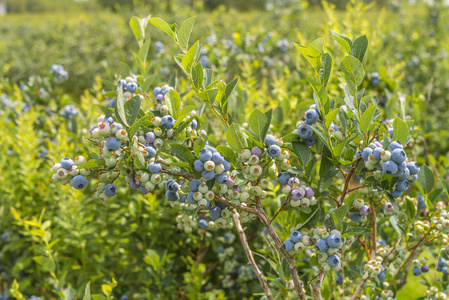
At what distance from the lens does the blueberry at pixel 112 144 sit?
1.12 m

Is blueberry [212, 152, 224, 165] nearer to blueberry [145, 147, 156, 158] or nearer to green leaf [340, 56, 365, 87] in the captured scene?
blueberry [145, 147, 156, 158]

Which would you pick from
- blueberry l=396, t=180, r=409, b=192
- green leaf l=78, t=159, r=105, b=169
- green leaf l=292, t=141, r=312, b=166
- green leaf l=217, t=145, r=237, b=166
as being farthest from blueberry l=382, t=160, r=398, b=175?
green leaf l=78, t=159, r=105, b=169

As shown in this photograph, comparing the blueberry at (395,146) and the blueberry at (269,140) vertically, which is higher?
the blueberry at (395,146)

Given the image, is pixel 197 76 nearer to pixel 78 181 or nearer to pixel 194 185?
pixel 194 185

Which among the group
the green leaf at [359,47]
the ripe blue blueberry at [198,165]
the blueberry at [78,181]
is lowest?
the blueberry at [78,181]

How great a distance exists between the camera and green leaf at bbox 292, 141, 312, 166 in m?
1.29

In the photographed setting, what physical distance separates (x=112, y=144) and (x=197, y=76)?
1.31 feet

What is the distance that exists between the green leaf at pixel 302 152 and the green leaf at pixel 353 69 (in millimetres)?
292

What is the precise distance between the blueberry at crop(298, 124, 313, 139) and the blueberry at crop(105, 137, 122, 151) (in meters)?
Result: 0.65

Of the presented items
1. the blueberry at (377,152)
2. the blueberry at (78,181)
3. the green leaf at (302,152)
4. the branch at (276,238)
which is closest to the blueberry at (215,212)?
the branch at (276,238)

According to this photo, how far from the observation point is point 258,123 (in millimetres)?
1164

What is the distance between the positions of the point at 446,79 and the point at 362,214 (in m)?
4.56

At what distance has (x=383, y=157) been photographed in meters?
1.12

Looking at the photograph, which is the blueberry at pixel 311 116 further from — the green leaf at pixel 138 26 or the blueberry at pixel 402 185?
the green leaf at pixel 138 26
